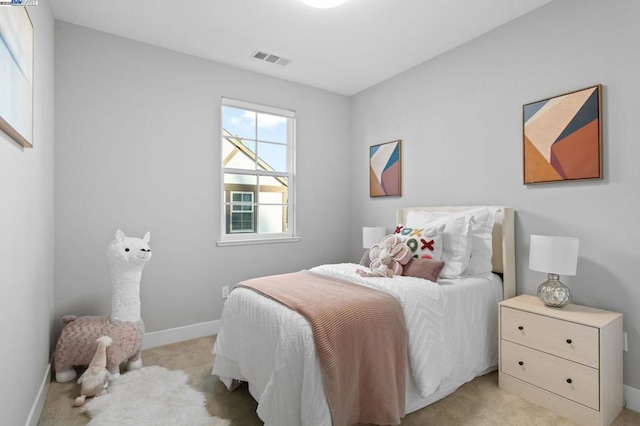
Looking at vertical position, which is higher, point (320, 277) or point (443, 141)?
point (443, 141)

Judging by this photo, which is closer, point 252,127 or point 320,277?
point 320,277


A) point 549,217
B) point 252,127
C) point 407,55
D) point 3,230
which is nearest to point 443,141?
point 407,55

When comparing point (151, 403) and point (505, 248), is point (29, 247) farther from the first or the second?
point (505, 248)

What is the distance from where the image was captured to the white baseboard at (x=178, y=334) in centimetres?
291

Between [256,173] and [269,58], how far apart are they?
1156 millimetres

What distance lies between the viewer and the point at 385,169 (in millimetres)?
3727

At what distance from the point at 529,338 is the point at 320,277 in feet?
4.54

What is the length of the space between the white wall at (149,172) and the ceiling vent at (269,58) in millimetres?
328

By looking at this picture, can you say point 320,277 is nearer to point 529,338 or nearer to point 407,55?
point 529,338

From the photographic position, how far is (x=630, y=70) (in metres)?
2.02

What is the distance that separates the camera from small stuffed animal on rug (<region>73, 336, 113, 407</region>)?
2.06 meters

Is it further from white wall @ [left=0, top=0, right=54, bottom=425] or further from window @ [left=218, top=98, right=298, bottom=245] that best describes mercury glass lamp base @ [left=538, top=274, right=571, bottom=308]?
white wall @ [left=0, top=0, right=54, bottom=425]

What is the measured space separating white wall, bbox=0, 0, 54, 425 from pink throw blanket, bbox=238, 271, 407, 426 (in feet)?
3.86

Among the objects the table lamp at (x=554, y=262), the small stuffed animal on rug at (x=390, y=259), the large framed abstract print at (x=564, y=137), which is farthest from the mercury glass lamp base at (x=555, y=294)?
the small stuffed animal on rug at (x=390, y=259)
